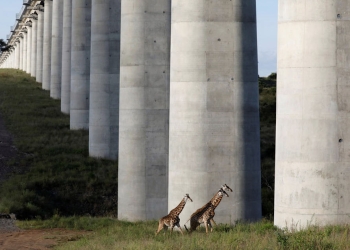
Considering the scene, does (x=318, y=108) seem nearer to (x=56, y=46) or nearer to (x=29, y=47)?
(x=56, y=46)

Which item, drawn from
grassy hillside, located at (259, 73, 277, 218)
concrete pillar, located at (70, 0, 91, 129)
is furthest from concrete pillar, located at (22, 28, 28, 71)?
concrete pillar, located at (70, 0, 91, 129)

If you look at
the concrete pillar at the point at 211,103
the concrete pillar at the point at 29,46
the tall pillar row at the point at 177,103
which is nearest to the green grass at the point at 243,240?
the concrete pillar at the point at 211,103

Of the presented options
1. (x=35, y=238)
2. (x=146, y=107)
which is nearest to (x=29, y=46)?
(x=146, y=107)

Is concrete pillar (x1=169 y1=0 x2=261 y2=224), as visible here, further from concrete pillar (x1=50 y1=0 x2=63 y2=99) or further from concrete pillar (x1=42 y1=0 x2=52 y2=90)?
concrete pillar (x1=42 y1=0 x2=52 y2=90)

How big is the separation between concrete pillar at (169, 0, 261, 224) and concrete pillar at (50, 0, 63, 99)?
49883 mm

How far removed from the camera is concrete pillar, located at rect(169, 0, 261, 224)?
78.6 feet

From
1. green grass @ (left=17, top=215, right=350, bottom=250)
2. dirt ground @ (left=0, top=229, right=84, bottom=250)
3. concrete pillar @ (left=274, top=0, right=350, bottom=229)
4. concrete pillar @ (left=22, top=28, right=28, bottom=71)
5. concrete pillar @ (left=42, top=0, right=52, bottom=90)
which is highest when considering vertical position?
concrete pillar @ (left=22, top=28, right=28, bottom=71)

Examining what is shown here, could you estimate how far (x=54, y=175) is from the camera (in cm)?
3900

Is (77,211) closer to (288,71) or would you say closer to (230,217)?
(230,217)

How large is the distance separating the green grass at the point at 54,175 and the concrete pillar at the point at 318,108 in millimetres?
16396

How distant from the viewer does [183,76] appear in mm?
24094

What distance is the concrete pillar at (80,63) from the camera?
53.5 m

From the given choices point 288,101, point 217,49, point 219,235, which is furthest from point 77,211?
point 288,101

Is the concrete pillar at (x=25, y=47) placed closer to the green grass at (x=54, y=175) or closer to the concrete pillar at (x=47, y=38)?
the concrete pillar at (x=47, y=38)
